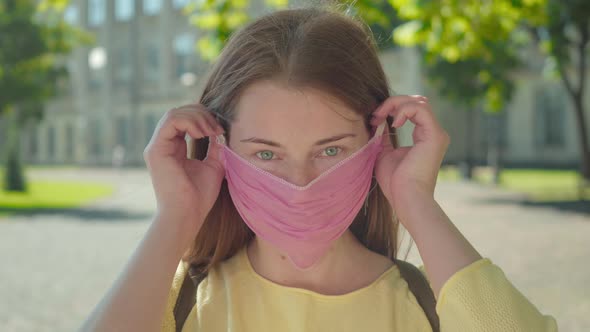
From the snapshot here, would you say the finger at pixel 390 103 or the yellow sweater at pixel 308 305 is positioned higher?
the finger at pixel 390 103

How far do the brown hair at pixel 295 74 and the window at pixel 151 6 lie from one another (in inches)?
2047

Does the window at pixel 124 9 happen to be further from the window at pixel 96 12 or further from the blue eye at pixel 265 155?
the blue eye at pixel 265 155

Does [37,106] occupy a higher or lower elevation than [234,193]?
lower

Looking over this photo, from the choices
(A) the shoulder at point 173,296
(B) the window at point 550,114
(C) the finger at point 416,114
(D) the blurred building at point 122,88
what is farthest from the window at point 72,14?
(C) the finger at point 416,114

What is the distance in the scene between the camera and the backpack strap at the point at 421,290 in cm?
209

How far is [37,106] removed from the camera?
2328 cm

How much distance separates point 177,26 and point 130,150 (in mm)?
9175

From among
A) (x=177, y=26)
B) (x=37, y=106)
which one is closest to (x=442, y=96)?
(x=37, y=106)

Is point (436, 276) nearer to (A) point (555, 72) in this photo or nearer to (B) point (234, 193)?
(B) point (234, 193)

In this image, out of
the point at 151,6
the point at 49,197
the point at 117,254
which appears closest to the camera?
the point at 117,254

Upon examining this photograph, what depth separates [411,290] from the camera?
2.17 m

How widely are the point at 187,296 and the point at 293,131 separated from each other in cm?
58

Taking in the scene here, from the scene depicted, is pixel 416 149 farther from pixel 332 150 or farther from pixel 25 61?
pixel 25 61

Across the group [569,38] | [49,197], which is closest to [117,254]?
[49,197]
